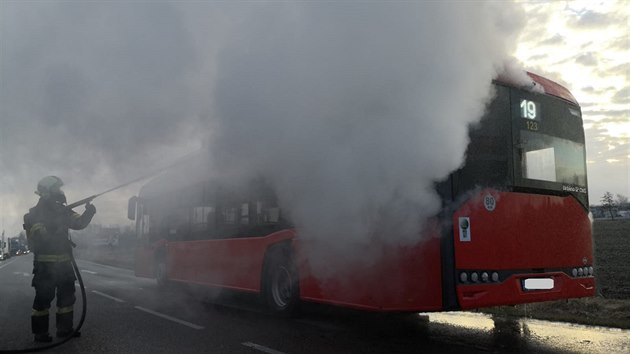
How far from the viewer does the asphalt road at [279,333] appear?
516 cm

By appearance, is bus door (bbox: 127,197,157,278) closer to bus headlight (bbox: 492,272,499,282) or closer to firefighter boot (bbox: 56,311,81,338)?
firefighter boot (bbox: 56,311,81,338)

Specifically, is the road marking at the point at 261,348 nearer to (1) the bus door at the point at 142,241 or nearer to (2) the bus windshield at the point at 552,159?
(2) the bus windshield at the point at 552,159

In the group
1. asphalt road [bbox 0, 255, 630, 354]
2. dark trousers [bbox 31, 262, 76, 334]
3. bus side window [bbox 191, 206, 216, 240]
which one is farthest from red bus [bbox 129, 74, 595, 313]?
dark trousers [bbox 31, 262, 76, 334]

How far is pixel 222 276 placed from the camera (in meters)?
8.53

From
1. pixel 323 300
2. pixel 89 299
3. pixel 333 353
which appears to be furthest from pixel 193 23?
pixel 89 299

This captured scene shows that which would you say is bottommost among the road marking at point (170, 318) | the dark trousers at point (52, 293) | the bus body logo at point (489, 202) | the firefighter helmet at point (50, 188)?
the road marking at point (170, 318)

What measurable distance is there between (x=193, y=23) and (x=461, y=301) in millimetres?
4657

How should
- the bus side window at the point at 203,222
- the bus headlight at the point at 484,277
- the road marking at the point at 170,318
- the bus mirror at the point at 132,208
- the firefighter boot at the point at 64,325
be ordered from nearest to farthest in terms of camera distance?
the bus headlight at the point at 484,277, the firefighter boot at the point at 64,325, the road marking at the point at 170,318, the bus side window at the point at 203,222, the bus mirror at the point at 132,208

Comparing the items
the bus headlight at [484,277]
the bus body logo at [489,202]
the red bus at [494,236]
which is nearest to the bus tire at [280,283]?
the red bus at [494,236]

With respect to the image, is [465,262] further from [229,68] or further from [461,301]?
[229,68]

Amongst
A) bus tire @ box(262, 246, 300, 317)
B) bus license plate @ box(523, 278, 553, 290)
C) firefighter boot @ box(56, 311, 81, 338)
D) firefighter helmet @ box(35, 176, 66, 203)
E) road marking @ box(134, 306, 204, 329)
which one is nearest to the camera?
bus license plate @ box(523, 278, 553, 290)

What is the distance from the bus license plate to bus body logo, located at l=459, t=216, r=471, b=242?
35.8 inches

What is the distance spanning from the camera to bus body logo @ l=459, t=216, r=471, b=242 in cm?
494

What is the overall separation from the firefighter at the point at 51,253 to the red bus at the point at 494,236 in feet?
8.58
